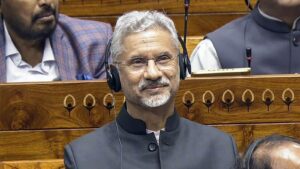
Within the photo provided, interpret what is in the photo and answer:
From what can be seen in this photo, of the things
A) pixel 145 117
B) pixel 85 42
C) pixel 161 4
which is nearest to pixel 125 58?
pixel 145 117

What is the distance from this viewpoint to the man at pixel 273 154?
0.83 m

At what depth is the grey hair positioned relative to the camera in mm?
1198

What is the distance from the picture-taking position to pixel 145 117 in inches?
47.3

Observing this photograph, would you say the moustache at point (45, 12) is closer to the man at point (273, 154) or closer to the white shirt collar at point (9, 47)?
the white shirt collar at point (9, 47)

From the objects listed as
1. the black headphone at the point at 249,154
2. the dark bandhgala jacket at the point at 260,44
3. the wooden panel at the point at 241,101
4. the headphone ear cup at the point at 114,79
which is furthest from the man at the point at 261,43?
the black headphone at the point at 249,154

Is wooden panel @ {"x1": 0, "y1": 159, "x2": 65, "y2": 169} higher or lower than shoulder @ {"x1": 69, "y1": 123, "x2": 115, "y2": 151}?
lower

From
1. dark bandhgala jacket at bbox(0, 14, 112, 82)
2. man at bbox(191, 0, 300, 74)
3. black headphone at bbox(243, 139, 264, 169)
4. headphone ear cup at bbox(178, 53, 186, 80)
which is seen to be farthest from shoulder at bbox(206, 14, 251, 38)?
black headphone at bbox(243, 139, 264, 169)

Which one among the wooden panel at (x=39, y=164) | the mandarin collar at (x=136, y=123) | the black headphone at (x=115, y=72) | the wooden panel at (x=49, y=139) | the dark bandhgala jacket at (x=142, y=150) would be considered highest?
the black headphone at (x=115, y=72)

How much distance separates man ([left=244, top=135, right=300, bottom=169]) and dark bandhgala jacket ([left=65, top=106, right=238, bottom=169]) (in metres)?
0.33

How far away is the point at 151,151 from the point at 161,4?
2.14 ft

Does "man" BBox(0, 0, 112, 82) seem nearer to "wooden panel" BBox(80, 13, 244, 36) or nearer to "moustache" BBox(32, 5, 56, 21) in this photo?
"moustache" BBox(32, 5, 56, 21)

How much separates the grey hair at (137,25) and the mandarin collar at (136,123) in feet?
0.27

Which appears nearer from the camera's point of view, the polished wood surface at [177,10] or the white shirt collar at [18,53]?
the white shirt collar at [18,53]

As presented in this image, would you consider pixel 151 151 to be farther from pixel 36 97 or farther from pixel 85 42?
pixel 85 42
